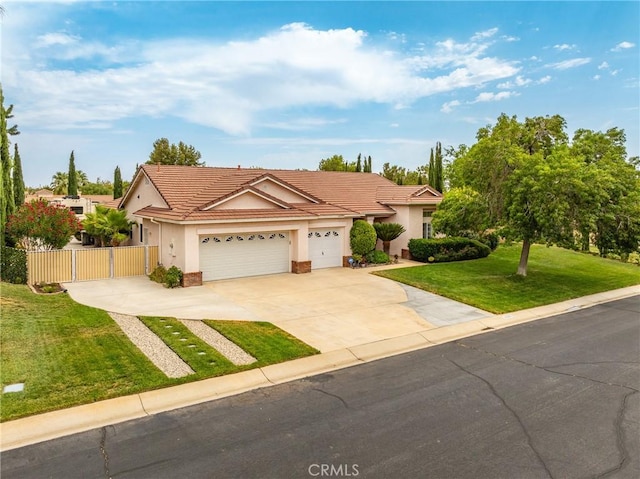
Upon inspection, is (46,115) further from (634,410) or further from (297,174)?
(634,410)

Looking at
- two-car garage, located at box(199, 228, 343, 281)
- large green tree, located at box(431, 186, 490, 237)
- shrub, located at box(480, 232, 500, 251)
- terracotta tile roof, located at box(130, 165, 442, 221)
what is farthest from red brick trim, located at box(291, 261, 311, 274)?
shrub, located at box(480, 232, 500, 251)

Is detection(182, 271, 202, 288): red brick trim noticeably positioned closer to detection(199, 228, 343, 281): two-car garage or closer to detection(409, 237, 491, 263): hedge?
detection(199, 228, 343, 281): two-car garage

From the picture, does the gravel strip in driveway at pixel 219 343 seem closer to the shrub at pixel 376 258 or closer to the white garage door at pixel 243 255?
the white garage door at pixel 243 255

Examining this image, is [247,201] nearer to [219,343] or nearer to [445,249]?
[219,343]

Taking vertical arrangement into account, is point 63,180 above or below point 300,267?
above

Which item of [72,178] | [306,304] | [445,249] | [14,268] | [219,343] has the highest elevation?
[72,178]

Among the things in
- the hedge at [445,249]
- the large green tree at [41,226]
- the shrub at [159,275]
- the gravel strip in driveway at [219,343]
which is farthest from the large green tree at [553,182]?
the large green tree at [41,226]

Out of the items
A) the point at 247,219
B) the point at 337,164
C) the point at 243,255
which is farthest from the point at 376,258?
the point at 337,164
